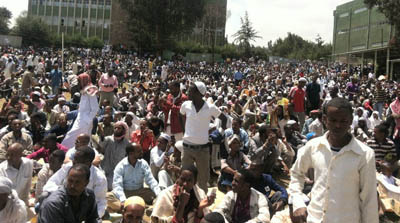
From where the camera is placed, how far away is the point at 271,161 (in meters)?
7.25

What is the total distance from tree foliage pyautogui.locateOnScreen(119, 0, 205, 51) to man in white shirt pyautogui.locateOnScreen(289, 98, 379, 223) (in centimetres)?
4164

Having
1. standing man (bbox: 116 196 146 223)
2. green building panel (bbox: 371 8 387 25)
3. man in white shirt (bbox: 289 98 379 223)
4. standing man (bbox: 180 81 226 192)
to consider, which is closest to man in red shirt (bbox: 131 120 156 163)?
standing man (bbox: 180 81 226 192)

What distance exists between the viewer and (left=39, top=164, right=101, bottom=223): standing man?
3090mm

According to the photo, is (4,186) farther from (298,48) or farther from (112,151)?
(298,48)

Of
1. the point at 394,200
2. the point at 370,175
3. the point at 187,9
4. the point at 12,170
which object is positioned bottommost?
the point at 394,200

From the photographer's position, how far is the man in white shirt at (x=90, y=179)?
4379 mm

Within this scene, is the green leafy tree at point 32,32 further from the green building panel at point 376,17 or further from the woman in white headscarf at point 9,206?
the woman in white headscarf at point 9,206

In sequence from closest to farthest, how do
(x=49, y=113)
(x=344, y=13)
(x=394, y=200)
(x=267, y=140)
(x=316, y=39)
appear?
(x=394, y=200) < (x=267, y=140) < (x=49, y=113) < (x=344, y=13) < (x=316, y=39)

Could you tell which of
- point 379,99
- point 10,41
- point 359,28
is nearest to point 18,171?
point 379,99

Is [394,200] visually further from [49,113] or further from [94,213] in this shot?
[49,113]

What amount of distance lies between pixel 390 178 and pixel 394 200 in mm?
414

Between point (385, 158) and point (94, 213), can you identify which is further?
point (385, 158)

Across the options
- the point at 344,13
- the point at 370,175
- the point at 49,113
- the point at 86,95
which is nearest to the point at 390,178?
the point at 370,175

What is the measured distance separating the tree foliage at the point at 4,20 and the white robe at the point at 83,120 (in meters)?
58.0
